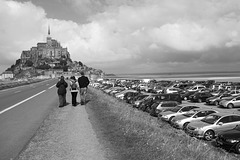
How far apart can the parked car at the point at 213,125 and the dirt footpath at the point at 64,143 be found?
7.60 m

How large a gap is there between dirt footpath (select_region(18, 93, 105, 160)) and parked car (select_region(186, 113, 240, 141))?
760cm

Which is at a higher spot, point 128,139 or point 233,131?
point 128,139

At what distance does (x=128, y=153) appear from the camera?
6.03 meters

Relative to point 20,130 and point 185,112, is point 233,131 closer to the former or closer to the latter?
point 185,112

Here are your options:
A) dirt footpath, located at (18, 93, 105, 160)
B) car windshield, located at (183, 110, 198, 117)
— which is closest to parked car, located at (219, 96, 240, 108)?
car windshield, located at (183, 110, 198, 117)

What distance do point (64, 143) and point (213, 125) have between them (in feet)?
34.0

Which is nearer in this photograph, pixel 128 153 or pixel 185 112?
pixel 128 153

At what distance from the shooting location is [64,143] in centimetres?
698

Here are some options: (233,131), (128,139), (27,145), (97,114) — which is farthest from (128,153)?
(233,131)

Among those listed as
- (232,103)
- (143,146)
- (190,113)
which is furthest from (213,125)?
(232,103)

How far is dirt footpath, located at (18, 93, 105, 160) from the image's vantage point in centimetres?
596

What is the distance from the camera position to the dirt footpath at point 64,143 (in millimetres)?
5959

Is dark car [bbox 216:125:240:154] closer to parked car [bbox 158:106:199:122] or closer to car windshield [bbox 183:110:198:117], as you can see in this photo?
car windshield [bbox 183:110:198:117]

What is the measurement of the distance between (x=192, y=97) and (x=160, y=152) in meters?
30.2
